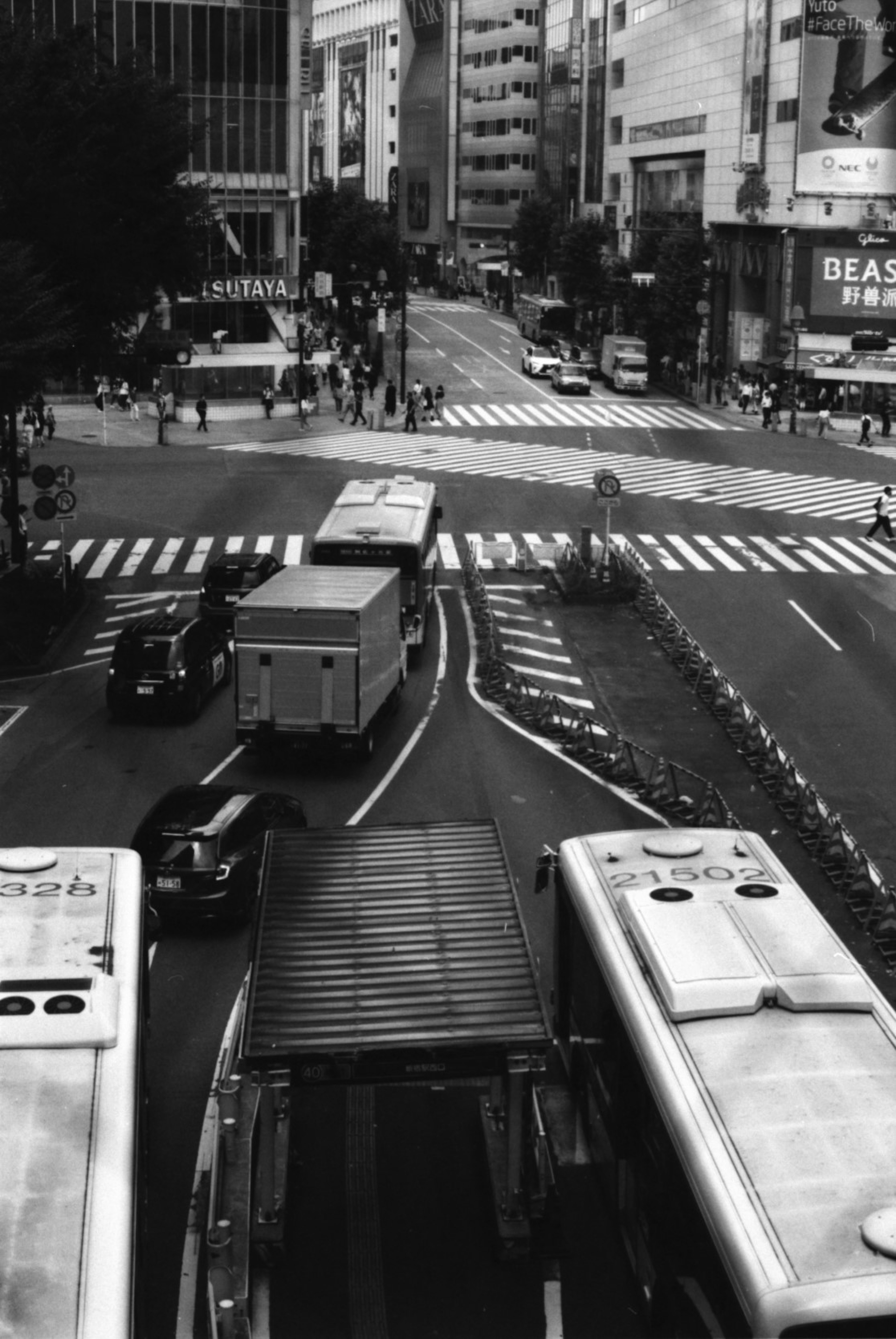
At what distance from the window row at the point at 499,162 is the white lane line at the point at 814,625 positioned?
13726 cm

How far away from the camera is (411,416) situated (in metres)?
70.9

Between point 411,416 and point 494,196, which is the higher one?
point 494,196

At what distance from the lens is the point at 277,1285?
475 inches

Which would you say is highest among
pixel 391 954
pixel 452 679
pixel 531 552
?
pixel 391 954

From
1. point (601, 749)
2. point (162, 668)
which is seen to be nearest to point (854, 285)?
point (601, 749)

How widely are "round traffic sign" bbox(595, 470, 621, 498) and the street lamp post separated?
35.1m

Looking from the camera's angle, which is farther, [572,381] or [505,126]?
[505,126]

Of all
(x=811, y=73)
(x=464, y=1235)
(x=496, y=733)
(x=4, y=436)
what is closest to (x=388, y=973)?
(x=464, y=1235)

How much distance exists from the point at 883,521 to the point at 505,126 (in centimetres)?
13217

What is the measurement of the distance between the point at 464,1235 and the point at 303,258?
321ft

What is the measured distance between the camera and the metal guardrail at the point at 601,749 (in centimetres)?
2503

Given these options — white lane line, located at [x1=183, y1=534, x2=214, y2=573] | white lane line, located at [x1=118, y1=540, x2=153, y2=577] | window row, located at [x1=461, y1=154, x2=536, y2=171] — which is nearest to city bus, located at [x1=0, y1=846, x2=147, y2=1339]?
white lane line, located at [x1=118, y1=540, x2=153, y2=577]

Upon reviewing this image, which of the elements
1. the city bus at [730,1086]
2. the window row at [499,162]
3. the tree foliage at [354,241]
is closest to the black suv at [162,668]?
the city bus at [730,1086]

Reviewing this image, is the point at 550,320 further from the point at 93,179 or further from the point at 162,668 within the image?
the point at 162,668
